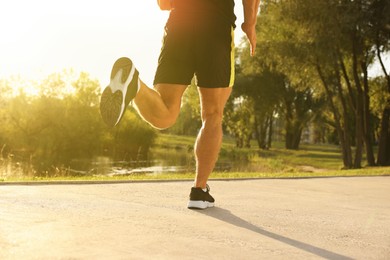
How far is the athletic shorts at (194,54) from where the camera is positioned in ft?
12.6

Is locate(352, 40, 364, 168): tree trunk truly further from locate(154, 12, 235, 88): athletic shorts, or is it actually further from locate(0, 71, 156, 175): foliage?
locate(154, 12, 235, 88): athletic shorts

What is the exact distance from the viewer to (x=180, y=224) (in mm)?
3229

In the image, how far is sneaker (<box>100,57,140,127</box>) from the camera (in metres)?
3.28

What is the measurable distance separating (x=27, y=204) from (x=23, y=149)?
2757 cm

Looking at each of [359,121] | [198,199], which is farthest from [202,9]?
[359,121]

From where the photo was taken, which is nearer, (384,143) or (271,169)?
(271,169)

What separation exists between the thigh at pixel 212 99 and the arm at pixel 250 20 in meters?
0.46

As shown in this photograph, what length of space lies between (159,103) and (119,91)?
1.42 feet

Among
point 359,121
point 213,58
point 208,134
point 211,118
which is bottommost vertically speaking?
point 208,134

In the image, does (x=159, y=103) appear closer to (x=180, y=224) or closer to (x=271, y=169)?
A: (x=180, y=224)

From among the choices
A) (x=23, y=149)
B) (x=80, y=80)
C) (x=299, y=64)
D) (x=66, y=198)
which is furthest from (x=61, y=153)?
(x=66, y=198)

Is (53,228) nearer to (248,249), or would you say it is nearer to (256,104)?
(248,249)

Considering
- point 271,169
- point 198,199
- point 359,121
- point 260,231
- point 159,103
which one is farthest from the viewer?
point 359,121

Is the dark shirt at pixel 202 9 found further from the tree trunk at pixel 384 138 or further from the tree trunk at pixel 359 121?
the tree trunk at pixel 384 138
